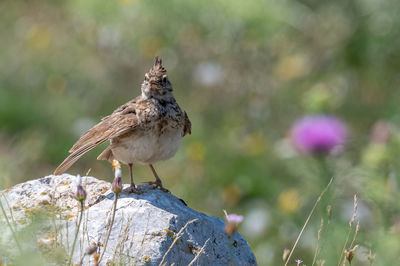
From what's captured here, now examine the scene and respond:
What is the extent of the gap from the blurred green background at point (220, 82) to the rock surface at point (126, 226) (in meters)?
3.35

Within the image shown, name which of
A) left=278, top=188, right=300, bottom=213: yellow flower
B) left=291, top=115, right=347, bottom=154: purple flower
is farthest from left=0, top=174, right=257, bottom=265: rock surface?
left=278, top=188, right=300, bottom=213: yellow flower

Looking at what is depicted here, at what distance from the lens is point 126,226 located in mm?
3682

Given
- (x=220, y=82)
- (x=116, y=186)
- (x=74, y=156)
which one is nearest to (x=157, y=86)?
(x=74, y=156)

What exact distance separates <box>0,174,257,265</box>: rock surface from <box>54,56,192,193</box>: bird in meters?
0.29

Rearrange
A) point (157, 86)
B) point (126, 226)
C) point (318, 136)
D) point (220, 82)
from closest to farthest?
point (126, 226) → point (157, 86) → point (318, 136) → point (220, 82)

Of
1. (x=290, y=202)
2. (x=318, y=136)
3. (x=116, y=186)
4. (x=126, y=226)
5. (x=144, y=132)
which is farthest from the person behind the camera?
(x=290, y=202)

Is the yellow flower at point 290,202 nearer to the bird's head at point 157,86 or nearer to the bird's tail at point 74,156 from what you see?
the bird's head at point 157,86

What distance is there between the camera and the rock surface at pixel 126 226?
375 cm

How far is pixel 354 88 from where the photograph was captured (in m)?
10.5

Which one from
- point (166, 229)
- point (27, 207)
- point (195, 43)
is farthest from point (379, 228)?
point (195, 43)

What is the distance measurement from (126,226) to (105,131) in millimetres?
1266

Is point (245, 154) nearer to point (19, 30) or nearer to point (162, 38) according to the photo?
point (162, 38)

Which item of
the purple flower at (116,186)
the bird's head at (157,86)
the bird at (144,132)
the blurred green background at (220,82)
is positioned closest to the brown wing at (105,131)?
the bird at (144,132)

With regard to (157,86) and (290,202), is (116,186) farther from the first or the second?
(290,202)
